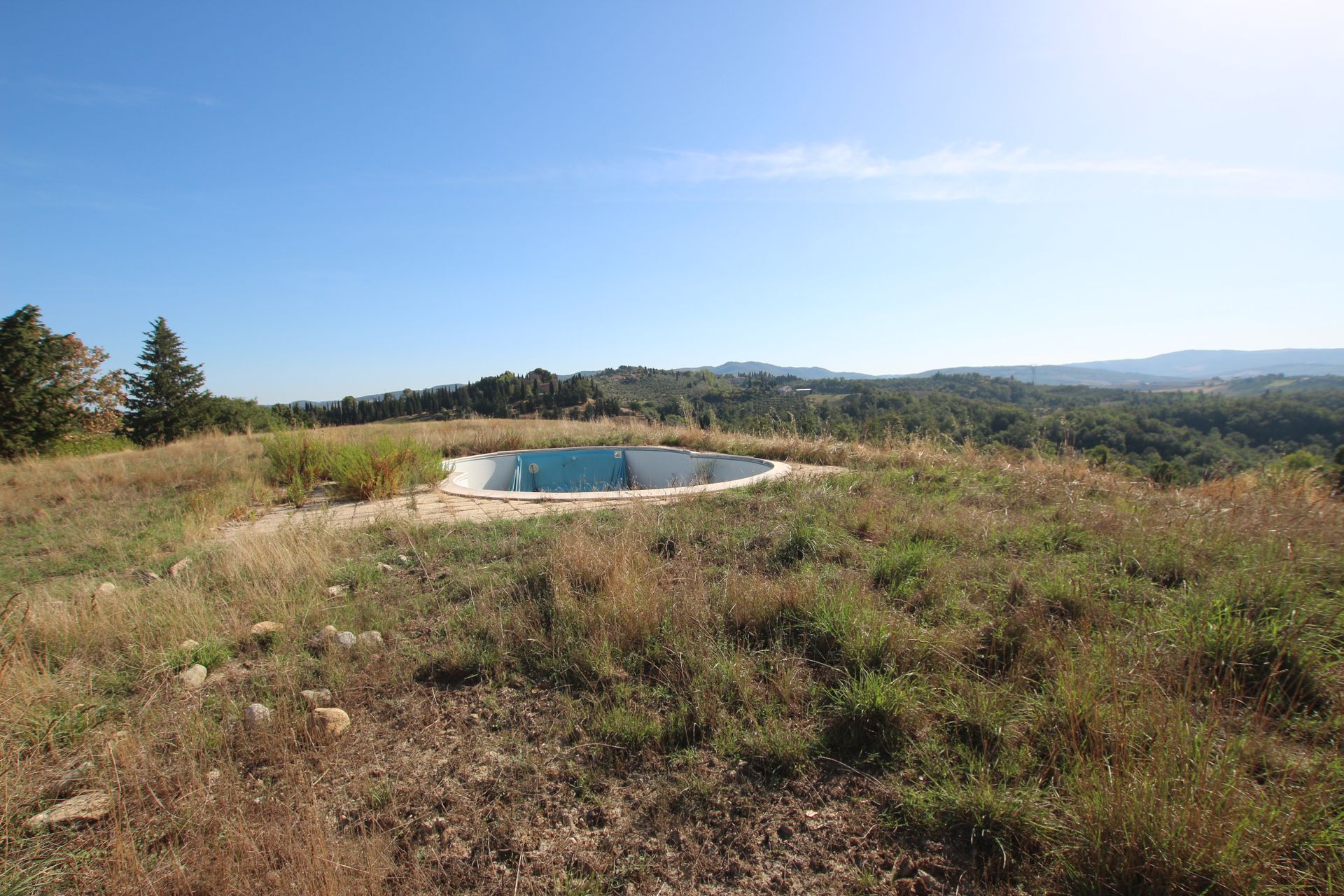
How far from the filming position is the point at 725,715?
181 centimetres

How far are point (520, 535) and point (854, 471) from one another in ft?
12.5

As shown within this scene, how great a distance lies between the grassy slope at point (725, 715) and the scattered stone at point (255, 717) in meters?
0.07

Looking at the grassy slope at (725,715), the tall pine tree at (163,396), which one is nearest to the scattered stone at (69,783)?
the grassy slope at (725,715)

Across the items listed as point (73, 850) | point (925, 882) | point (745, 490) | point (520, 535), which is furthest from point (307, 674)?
point (745, 490)

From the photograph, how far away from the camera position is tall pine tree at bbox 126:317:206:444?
61.3 ft

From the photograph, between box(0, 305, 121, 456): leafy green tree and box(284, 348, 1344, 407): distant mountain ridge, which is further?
box(284, 348, 1344, 407): distant mountain ridge

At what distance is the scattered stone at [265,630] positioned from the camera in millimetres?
2555

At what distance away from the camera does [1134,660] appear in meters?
1.85

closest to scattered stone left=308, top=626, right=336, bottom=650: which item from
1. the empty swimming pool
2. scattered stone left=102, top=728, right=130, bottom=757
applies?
scattered stone left=102, top=728, right=130, bottom=757

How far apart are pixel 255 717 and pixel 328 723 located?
0.94 feet

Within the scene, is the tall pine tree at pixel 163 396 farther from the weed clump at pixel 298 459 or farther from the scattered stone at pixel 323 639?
the scattered stone at pixel 323 639

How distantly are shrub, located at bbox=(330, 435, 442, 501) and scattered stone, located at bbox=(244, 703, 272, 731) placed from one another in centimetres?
441

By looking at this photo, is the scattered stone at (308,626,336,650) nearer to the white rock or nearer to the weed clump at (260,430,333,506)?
the white rock

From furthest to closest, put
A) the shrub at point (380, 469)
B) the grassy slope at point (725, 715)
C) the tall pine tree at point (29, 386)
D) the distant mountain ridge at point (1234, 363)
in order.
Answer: the distant mountain ridge at point (1234, 363) < the tall pine tree at point (29, 386) < the shrub at point (380, 469) < the grassy slope at point (725, 715)
